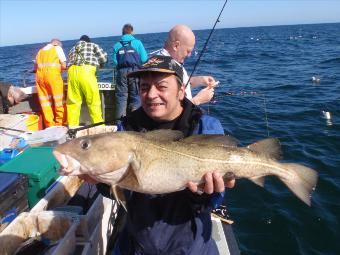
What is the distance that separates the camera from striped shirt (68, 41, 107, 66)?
8602 millimetres

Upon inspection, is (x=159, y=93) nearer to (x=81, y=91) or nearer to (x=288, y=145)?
(x=81, y=91)

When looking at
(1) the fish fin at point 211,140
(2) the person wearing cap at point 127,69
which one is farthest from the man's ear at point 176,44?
(1) the fish fin at point 211,140

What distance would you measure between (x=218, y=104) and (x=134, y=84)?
26.9 feet

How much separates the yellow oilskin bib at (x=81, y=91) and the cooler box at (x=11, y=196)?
4.19 m

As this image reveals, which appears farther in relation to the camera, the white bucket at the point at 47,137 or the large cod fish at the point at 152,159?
the white bucket at the point at 47,137

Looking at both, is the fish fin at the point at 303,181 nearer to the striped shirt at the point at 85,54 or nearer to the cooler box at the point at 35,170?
the cooler box at the point at 35,170

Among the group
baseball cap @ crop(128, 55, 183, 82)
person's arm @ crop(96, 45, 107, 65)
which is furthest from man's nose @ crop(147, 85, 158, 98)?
person's arm @ crop(96, 45, 107, 65)

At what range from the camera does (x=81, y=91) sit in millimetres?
8680

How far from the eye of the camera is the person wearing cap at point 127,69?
8.62 metres

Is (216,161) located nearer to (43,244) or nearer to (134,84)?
(43,244)

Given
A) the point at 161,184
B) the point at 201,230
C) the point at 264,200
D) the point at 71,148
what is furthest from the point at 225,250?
the point at 264,200

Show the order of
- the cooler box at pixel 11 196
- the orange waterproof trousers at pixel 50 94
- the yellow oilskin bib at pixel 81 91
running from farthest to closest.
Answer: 1. the orange waterproof trousers at pixel 50 94
2. the yellow oilskin bib at pixel 81 91
3. the cooler box at pixel 11 196

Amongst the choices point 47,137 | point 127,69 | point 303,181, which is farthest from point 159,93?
point 127,69

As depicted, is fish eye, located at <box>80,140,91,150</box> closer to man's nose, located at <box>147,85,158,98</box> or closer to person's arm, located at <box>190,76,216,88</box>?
man's nose, located at <box>147,85,158,98</box>
